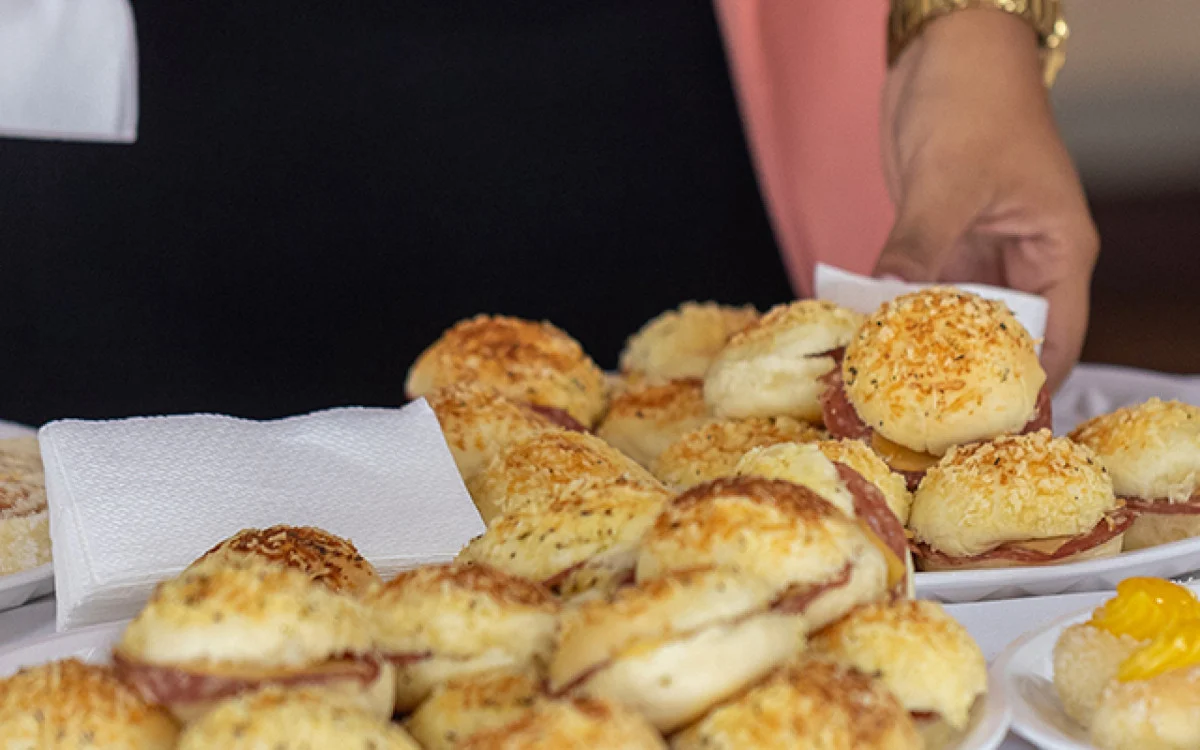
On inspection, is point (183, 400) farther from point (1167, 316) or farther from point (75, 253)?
point (1167, 316)

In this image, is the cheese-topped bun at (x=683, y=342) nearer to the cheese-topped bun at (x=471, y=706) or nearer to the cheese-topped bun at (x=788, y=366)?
the cheese-topped bun at (x=788, y=366)

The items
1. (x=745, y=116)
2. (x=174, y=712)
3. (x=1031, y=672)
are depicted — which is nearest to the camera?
(x=174, y=712)

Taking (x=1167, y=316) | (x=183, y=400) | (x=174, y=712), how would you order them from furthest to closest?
1. (x=1167, y=316)
2. (x=183, y=400)
3. (x=174, y=712)

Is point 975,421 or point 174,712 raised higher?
point 174,712

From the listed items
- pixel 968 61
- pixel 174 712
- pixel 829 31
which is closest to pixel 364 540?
pixel 174 712

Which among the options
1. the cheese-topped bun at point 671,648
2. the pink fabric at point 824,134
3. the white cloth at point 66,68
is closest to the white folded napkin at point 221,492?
the cheese-topped bun at point 671,648

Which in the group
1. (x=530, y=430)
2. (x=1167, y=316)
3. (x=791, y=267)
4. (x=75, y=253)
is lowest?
(x=1167, y=316)

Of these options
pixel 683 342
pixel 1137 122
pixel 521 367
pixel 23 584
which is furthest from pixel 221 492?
pixel 1137 122

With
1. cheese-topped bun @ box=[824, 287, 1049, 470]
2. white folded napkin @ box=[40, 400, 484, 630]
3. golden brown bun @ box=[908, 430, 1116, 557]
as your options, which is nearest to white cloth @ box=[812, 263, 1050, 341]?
cheese-topped bun @ box=[824, 287, 1049, 470]
